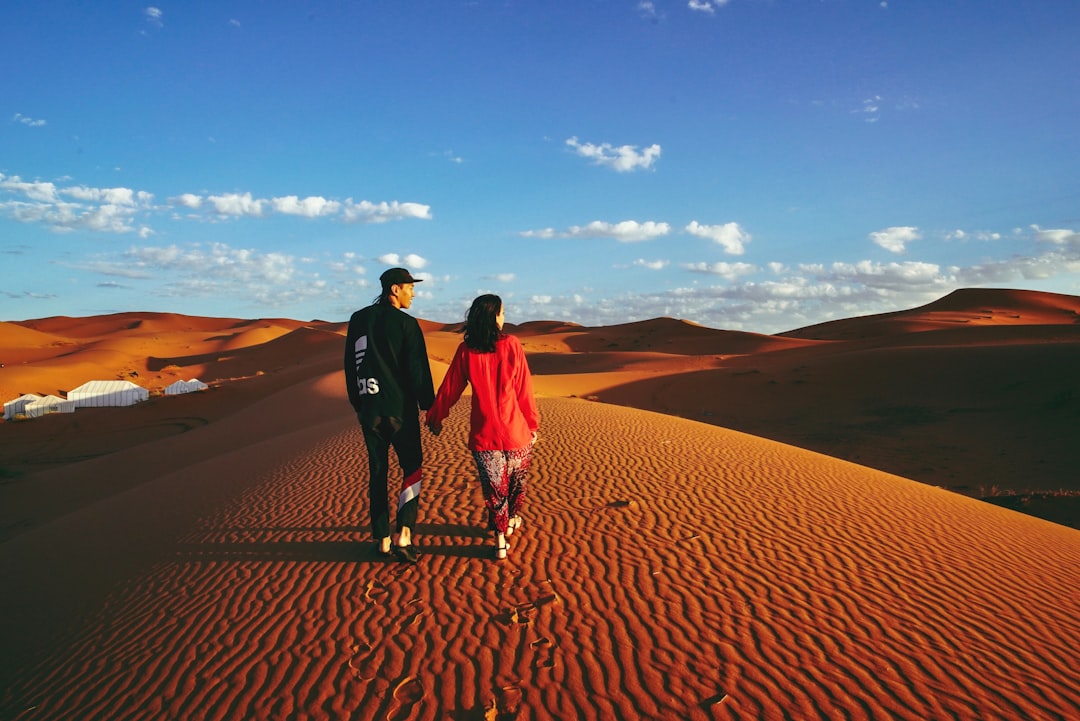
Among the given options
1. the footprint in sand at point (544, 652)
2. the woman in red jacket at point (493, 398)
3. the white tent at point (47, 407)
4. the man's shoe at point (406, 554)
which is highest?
the woman in red jacket at point (493, 398)

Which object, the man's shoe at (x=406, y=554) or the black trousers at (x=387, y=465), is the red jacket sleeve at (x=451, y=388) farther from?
the man's shoe at (x=406, y=554)

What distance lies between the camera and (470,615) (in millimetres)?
4027

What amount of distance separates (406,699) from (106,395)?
1059 inches

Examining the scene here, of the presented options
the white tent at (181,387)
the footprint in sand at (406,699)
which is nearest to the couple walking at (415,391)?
the footprint in sand at (406,699)

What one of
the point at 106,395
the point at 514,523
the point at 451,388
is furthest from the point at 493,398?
the point at 106,395

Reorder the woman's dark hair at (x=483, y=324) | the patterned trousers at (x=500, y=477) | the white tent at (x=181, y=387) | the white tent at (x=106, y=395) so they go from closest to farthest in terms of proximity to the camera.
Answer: the woman's dark hair at (x=483, y=324)
the patterned trousers at (x=500, y=477)
the white tent at (x=106, y=395)
the white tent at (x=181, y=387)

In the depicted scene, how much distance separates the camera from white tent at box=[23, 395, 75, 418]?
890 inches

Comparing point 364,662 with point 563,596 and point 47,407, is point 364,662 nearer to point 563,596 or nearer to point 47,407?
point 563,596

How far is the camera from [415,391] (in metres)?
4.60

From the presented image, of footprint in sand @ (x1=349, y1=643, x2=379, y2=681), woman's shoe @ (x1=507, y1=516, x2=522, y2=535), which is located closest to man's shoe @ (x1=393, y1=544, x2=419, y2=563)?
woman's shoe @ (x1=507, y1=516, x2=522, y2=535)

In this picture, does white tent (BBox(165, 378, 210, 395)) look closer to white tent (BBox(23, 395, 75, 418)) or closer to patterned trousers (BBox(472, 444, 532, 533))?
white tent (BBox(23, 395, 75, 418))

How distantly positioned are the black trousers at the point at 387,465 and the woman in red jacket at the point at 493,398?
0.21 metres

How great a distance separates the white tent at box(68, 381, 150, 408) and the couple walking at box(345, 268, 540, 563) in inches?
925

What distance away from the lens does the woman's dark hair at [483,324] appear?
4453mm
